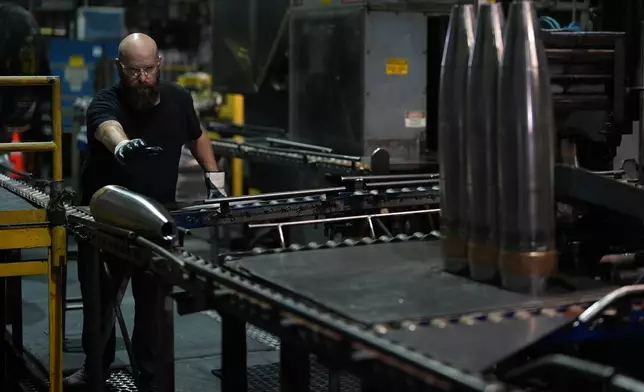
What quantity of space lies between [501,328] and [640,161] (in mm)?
739

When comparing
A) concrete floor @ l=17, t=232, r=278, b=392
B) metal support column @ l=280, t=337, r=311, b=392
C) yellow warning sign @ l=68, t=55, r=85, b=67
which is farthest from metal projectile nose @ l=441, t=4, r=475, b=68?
yellow warning sign @ l=68, t=55, r=85, b=67

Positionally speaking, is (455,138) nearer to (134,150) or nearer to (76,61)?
(134,150)

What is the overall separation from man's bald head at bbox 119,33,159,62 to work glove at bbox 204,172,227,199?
58 cm

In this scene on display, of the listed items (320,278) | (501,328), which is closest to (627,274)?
(501,328)

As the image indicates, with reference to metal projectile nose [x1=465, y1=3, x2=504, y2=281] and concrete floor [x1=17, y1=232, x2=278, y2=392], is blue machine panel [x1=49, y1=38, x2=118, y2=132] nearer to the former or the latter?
concrete floor [x1=17, y1=232, x2=278, y2=392]

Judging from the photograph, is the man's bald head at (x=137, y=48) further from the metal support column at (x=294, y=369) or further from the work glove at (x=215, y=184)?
the metal support column at (x=294, y=369)

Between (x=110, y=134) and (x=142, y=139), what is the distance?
0.84 feet

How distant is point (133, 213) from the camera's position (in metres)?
3.11

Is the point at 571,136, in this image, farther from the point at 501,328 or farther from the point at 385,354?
the point at 385,354

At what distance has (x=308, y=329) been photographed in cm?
216

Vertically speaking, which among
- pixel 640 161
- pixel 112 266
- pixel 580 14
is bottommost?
pixel 112 266

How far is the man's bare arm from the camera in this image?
4156 millimetres

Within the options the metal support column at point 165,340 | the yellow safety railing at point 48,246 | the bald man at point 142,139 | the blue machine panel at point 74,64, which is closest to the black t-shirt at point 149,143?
the bald man at point 142,139

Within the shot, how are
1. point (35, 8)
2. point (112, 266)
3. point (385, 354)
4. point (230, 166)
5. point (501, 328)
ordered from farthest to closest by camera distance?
point (35, 8) → point (230, 166) → point (112, 266) → point (501, 328) → point (385, 354)
